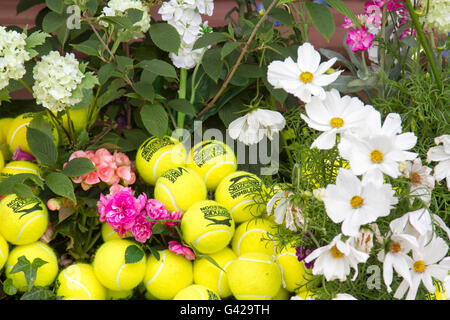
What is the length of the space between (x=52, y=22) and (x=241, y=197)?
616mm

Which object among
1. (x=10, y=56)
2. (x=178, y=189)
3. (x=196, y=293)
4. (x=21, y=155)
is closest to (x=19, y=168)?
(x=21, y=155)

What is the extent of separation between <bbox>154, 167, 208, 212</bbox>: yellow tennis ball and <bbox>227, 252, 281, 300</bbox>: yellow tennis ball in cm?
19

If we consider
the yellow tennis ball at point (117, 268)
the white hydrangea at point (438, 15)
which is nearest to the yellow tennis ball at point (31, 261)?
the yellow tennis ball at point (117, 268)

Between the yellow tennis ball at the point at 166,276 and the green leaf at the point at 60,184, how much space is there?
232 mm

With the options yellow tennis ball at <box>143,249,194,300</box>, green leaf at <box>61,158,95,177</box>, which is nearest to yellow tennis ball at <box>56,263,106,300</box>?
yellow tennis ball at <box>143,249,194,300</box>

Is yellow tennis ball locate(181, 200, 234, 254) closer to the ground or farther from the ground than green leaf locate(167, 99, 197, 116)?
closer to the ground

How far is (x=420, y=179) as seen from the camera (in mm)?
1048

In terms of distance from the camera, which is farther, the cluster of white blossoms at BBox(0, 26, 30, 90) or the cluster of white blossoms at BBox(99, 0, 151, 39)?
the cluster of white blossoms at BBox(99, 0, 151, 39)

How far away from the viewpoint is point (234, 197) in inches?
52.1

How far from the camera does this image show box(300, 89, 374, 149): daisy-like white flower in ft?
3.30

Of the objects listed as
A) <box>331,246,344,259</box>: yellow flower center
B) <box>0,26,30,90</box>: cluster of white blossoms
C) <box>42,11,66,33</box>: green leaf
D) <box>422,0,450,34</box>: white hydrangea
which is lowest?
<box>331,246,344,259</box>: yellow flower center

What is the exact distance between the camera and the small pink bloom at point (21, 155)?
4.64ft

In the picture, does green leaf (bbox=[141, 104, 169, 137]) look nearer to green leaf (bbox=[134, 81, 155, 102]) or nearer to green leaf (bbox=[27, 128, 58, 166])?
green leaf (bbox=[134, 81, 155, 102])

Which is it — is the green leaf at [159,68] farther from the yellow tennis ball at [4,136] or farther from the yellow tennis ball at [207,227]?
the yellow tennis ball at [4,136]
